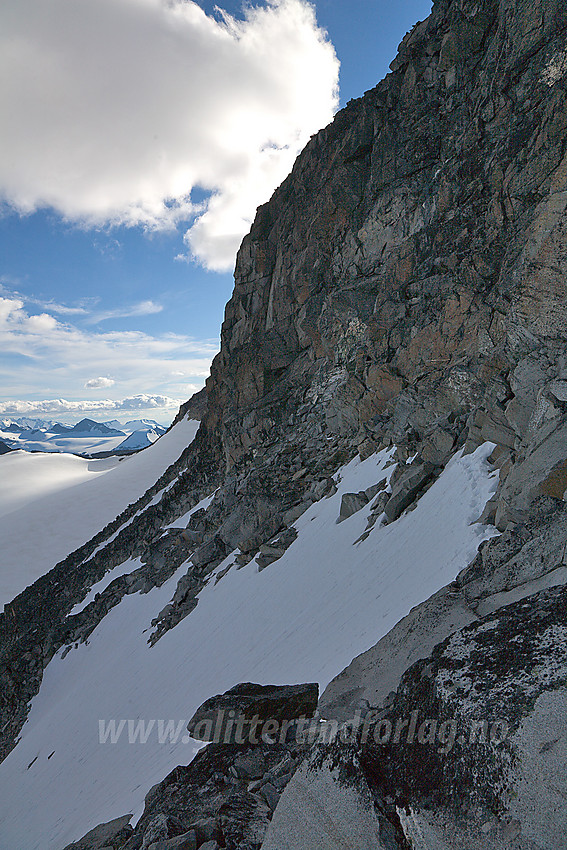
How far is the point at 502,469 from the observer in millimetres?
8250

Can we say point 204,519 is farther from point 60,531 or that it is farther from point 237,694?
point 60,531

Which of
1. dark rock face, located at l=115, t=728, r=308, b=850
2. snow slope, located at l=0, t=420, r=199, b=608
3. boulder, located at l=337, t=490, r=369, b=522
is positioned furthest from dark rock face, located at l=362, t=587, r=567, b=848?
snow slope, located at l=0, t=420, r=199, b=608

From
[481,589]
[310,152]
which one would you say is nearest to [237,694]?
[481,589]

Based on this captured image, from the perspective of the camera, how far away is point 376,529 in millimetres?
11602

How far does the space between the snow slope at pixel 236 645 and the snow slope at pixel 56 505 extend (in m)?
20.7

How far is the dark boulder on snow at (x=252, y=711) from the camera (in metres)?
6.29

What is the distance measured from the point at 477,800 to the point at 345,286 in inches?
Result: 857

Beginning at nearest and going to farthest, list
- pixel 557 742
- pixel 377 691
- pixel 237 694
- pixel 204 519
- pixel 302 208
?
1. pixel 557 742
2. pixel 377 691
3. pixel 237 694
4. pixel 204 519
5. pixel 302 208

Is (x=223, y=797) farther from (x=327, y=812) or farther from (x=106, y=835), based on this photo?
(x=106, y=835)

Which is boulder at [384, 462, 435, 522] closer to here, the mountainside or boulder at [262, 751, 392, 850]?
the mountainside

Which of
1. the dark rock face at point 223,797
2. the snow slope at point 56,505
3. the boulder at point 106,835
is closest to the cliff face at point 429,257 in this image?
the dark rock face at point 223,797

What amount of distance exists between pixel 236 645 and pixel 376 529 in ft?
18.2

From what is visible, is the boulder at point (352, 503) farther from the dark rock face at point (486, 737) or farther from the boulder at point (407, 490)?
the dark rock face at point (486, 737)

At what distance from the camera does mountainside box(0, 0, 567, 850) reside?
3.86 m
